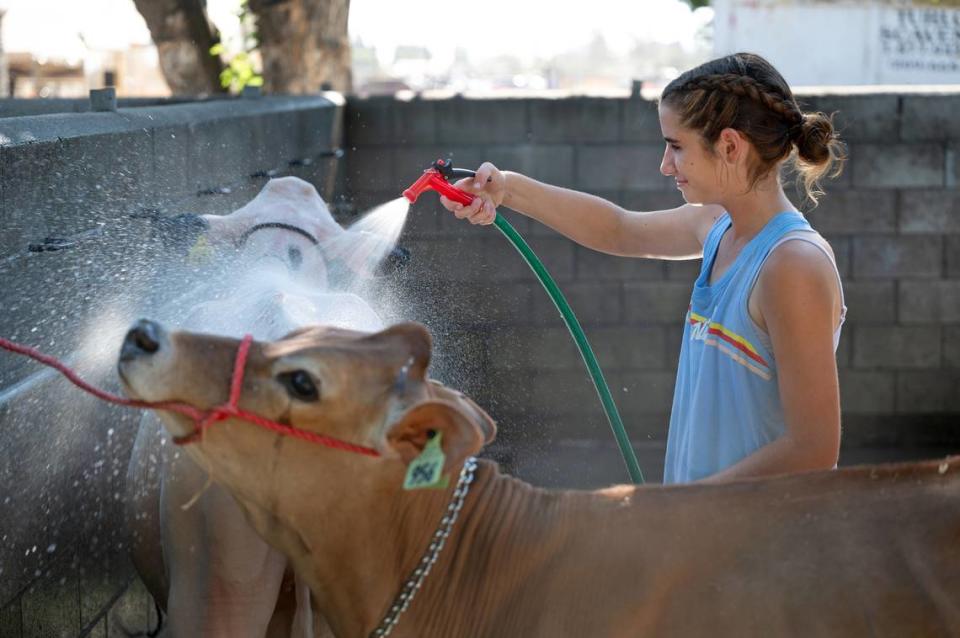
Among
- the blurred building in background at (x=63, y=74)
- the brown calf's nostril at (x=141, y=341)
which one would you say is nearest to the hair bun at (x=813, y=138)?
the brown calf's nostril at (x=141, y=341)

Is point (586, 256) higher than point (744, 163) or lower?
lower

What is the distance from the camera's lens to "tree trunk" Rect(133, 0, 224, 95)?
997 cm

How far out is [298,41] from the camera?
9719 millimetres

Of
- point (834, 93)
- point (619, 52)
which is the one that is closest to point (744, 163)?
point (834, 93)

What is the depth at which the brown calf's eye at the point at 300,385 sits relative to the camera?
2.41 meters

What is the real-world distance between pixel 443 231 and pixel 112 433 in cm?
358

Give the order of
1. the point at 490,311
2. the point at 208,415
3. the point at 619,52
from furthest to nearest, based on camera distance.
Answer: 1. the point at 619,52
2. the point at 490,311
3. the point at 208,415

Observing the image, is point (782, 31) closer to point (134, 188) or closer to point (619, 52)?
point (134, 188)

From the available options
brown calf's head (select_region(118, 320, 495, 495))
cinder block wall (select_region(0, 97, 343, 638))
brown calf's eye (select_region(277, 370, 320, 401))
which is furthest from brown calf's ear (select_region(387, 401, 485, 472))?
cinder block wall (select_region(0, 97, 343, 638))

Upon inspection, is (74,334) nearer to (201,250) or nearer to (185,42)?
(201,250)

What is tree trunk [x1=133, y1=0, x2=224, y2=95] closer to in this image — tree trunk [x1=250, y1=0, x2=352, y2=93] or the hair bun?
tree trunk [x1=250, y1=0, x2=352, y2=93]

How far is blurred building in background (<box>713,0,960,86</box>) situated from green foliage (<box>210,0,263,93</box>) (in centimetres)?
630

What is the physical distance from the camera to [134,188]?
4164 mm

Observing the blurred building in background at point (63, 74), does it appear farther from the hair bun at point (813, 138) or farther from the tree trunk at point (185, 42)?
the hair bun at point (813, 138)
